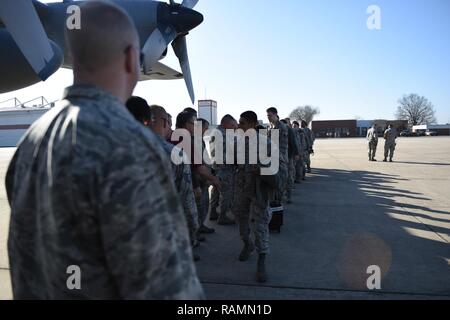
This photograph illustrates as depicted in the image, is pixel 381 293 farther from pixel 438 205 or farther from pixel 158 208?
pixel 438 205

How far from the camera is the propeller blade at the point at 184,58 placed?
9.88 metres

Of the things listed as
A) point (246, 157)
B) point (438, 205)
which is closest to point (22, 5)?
point (246, 157)

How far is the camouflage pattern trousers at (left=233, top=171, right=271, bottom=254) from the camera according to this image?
420 centimetres

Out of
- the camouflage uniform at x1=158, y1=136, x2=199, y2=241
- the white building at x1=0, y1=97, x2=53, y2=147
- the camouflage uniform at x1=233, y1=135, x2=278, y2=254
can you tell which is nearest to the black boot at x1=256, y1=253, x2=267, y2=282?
the camouflage uniform at x1=233, y1=135, x2=278, y2=254

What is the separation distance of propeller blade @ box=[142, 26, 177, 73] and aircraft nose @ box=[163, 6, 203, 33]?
205mm

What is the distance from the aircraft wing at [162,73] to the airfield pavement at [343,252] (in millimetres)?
5437

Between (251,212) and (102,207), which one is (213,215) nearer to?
(251,212)

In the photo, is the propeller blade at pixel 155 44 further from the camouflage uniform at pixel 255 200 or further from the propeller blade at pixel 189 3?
the camouflage uniform at pixel 255 200

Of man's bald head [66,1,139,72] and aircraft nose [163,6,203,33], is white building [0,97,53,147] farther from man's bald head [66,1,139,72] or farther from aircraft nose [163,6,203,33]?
man's bald head [66,1,139,72]

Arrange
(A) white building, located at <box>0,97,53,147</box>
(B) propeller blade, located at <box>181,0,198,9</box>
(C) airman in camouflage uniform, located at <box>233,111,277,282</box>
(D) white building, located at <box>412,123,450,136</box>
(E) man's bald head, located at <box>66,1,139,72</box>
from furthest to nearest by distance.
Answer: (D) white building, located at <box>412,123,450,136</box>, (A) white building, located at <box>0,97,53,147</box>, (B) propeller blade, located at <box>181,0,198,9</box>, (C) airman in camouflage uniform, located at <box>233,111,277,282</box>, (E) man's bald head, located at <box>66,1,139,72</box>

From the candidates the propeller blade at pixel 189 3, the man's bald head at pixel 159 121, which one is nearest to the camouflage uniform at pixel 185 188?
the man's bald head at pixel 159 121

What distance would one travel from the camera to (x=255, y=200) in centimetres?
432

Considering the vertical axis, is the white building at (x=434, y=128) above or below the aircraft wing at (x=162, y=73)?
below

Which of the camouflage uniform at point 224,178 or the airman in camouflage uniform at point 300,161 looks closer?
the camouflage uniform at point 224,178
